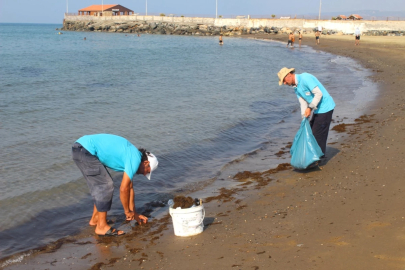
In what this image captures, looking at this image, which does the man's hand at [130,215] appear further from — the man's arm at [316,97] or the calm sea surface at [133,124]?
the man's arm at [316,97]

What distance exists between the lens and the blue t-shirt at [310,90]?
248 inches

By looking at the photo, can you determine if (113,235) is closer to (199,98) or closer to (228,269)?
(228,269)

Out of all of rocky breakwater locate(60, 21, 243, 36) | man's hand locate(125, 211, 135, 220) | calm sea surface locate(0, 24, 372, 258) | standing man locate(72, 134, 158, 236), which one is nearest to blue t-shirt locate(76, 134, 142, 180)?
standing man locate(72, 134, 158, 236)

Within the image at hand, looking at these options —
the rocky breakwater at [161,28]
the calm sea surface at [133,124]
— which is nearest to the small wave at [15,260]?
the calm sea surface at [133,124]

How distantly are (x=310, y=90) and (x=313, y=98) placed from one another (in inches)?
5.9

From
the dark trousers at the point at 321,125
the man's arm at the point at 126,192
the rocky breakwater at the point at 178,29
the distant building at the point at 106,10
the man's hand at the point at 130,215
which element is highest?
the distant building at the point at 106,10

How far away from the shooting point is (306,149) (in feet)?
21.4

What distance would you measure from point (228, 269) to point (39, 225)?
303cm

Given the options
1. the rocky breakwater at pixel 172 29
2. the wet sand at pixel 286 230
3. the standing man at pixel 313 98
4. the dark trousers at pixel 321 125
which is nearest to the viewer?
the wet sand at pixel 286 230

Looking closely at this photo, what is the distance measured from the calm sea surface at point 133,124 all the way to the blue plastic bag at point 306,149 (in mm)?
1031

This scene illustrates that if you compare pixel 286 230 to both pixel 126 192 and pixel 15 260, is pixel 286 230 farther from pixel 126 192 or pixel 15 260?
pixel 15 260

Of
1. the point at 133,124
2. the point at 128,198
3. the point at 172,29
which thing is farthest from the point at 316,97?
the point at 172,29

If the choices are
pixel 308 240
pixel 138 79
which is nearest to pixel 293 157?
pixel 308 240

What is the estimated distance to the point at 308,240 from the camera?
163 inches
